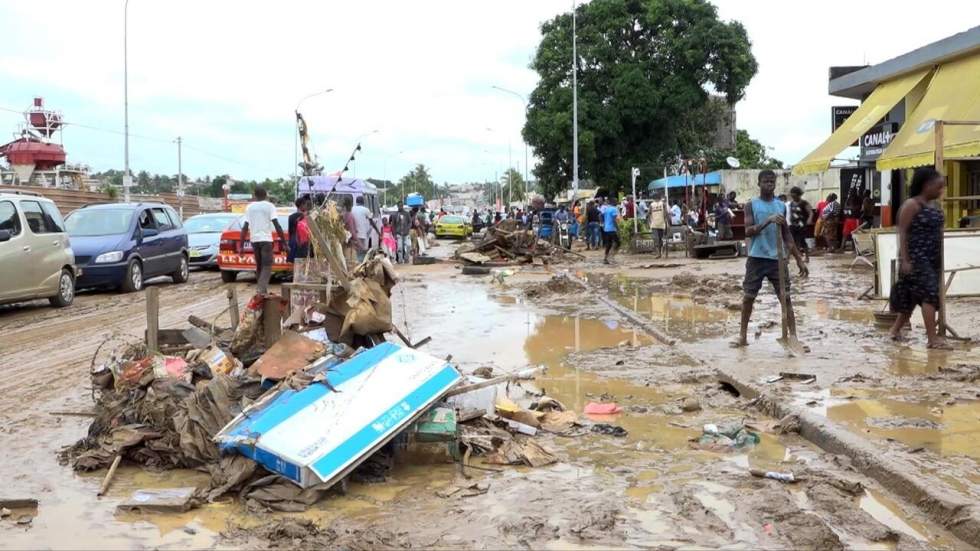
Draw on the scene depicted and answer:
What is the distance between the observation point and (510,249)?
2411cm

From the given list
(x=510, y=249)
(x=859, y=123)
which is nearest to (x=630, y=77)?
(x=510, y=249)

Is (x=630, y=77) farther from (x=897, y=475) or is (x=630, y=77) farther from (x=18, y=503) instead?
(x=18, y=503)

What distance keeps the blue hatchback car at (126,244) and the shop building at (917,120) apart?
1345 cm

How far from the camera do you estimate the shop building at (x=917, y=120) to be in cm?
1468

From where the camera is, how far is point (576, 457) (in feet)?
17.6

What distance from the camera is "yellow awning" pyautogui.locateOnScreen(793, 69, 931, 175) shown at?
17141 mm

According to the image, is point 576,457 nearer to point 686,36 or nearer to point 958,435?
point 958,435

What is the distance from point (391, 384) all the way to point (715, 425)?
7.59ft

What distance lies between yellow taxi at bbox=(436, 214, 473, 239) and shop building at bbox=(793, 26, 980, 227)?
2769 centimetres

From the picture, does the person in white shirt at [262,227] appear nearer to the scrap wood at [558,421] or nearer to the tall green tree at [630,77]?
the scrap wood at [558,421]

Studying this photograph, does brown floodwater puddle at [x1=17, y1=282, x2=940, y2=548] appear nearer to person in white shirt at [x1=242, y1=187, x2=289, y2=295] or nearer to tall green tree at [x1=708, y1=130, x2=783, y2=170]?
person in white shirt at [x1=242, y1=187, x2=289, y2=295]

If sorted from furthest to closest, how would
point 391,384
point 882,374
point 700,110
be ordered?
point 700,110 → point 882,374 → point 391,384

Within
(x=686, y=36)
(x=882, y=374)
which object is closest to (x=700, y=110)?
(x=686, y=36)

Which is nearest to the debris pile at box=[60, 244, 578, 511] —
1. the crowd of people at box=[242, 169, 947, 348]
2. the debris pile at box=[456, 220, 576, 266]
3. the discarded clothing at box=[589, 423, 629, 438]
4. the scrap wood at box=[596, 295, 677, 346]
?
the discarded clothing at box=[589, 423, 629, 438]
